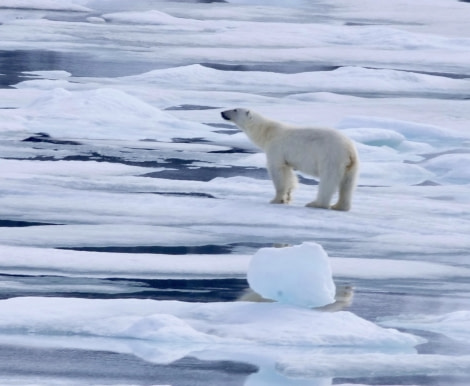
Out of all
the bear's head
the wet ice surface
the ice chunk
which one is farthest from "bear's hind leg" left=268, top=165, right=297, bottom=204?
the ice chunk

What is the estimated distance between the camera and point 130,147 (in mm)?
9820

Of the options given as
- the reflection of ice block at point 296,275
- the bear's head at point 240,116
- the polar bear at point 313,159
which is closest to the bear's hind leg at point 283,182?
the polar bear at point 313,159

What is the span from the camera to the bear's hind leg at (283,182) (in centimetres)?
732

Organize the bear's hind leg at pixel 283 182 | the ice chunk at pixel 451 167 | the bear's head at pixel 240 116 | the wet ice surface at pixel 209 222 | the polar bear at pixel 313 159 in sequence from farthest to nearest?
the ice chunk at pixel 451 167, the bear's head at pixel 240 116, the bear's hind leg at pixel 283 182, the polar bear at pixel 313 159, the wet ice surface at pixel 209 222

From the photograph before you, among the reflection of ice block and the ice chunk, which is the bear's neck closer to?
the ice chunk

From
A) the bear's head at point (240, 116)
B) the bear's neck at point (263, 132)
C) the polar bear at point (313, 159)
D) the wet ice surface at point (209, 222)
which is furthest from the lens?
the bear's head at point (240, 116)

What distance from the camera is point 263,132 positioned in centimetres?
756

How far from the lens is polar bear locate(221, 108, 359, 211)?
278 inches

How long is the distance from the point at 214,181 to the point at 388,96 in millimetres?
5794

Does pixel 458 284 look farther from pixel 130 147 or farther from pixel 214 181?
pixel 130 147

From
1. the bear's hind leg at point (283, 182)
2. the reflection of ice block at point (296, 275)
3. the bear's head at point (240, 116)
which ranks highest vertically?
the bear's head at point (240, 116)

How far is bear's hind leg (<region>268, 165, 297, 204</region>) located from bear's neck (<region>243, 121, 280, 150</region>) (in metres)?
0.21

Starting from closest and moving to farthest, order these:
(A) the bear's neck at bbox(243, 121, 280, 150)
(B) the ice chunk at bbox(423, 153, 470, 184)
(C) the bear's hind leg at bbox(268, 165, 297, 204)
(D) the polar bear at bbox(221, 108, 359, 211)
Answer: (D) the polar bear at bbox(221, 108, 359, 211), (C) the bear's hind leg at bbox(268, 165, 297, 204), (A) the bear's neck at bbox(243, 121, 280, 150), (B) the ice chunk at bbox(423, 153, 470, 184)

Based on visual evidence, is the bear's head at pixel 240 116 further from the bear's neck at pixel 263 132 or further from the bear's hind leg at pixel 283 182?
the bear's hind leg at pixel 283 182
